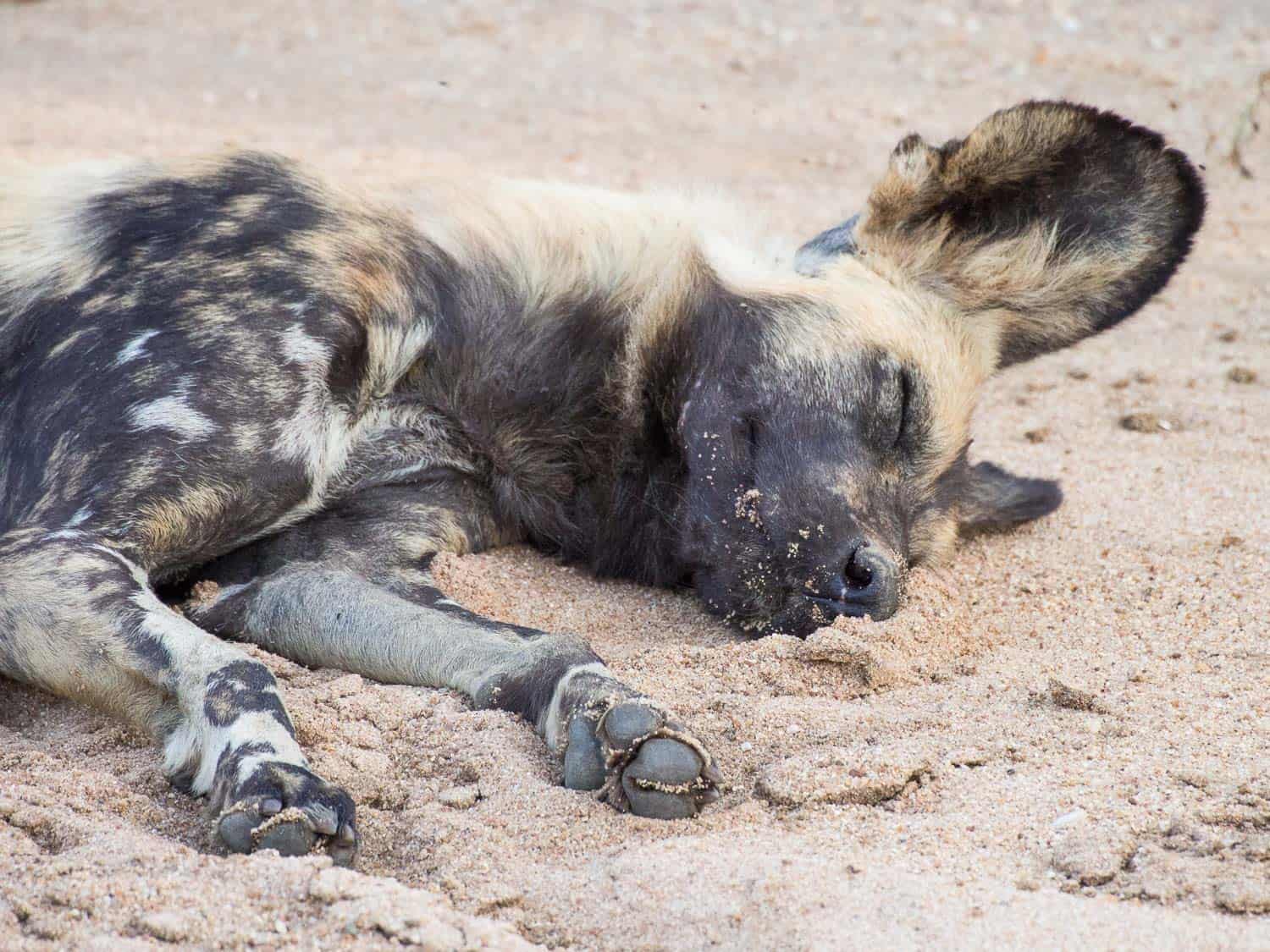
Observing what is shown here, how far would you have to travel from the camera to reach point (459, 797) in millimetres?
2154

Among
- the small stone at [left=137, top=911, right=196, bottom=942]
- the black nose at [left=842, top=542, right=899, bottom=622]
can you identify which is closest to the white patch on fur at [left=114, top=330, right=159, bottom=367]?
the small stone at [left=137, top=911, right=196, bottom=942]

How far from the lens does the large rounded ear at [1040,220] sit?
3189 mm

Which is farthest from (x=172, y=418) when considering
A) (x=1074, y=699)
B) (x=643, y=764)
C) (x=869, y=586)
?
(x=1074, y=699)

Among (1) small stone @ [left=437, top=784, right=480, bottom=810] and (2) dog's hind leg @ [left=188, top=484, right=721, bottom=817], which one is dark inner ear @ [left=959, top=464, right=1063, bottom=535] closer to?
(2) dog's hind leg @ [left=188, top=484, right=721, bottom=817]

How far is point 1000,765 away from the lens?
2.23 m

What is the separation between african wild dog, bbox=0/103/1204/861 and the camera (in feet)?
8.48

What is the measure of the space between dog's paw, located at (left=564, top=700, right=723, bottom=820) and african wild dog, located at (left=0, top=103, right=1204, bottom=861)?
0.03 meters

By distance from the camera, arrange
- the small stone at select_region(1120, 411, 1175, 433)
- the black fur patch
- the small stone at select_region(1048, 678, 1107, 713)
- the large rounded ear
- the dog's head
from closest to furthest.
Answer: the black fur patch → the small stone at select_region(1048, 678, 1107, 713) → the dog's head → the large rounded ear → the small stone at select_region(1120, 411, 1175, 433)

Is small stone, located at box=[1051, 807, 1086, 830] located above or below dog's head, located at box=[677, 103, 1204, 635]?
below

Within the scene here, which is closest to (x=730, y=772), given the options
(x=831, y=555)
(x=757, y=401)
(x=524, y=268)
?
(x=831, y=555)

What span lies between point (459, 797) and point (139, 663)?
0.65 m

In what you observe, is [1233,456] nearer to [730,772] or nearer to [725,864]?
[730,772]

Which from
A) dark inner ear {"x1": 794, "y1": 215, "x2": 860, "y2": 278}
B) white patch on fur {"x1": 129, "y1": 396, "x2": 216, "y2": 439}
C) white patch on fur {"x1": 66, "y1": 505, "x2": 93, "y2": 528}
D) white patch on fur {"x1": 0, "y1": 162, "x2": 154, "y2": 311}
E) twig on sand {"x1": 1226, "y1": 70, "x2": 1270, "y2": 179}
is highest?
twig on sand {"x1": 1226, "y1": 70, "x2": 1270, "y2": 179}

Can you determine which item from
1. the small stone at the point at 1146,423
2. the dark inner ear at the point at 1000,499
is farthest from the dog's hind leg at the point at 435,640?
the small stone at the point at 1146,423
